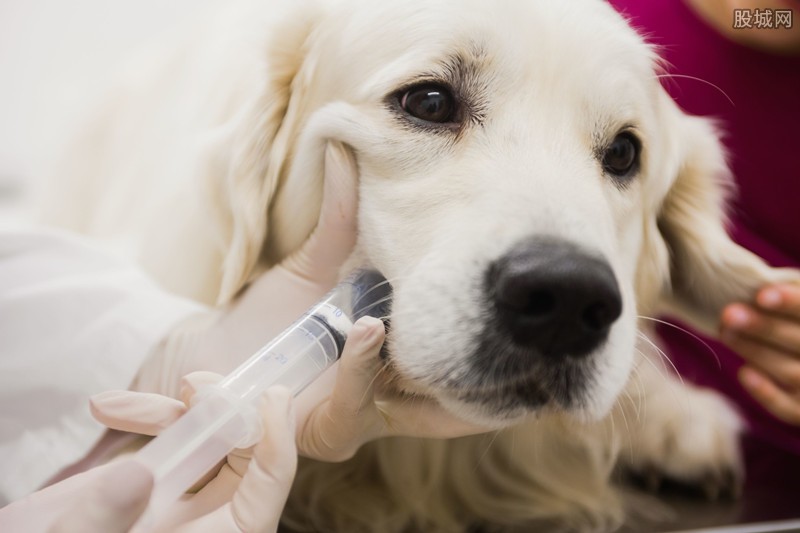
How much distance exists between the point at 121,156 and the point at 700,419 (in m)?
1.35

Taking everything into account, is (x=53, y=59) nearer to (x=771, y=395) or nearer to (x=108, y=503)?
(x=108, y=503)

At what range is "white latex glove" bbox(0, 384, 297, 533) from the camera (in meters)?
0.50

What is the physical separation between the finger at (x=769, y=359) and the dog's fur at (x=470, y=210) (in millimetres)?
62

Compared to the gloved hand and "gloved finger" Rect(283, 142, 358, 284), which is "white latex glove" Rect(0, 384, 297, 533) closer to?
the gloved hand

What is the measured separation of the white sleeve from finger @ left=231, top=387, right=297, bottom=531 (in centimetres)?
20

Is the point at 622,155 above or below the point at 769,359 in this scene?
above

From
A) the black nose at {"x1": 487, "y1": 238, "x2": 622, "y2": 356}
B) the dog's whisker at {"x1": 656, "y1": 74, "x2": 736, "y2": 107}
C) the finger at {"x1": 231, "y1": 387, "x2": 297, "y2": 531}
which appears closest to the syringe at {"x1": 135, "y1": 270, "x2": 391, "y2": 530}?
the finger at {"x1": 231, "y1": 387, "x2": 297, "y2": 531}

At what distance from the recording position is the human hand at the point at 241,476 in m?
0.56

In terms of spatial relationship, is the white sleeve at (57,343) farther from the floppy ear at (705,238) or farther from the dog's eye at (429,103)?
the floppy ear at (705,238)

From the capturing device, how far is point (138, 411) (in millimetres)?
582

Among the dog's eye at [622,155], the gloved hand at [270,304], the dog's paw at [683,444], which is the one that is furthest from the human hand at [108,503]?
the dog's paw at [683,444]

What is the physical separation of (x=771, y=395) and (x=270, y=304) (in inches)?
28.2

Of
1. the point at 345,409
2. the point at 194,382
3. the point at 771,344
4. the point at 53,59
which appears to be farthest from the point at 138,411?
the point at 53,59

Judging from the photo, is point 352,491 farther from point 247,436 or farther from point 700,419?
point 700,419
